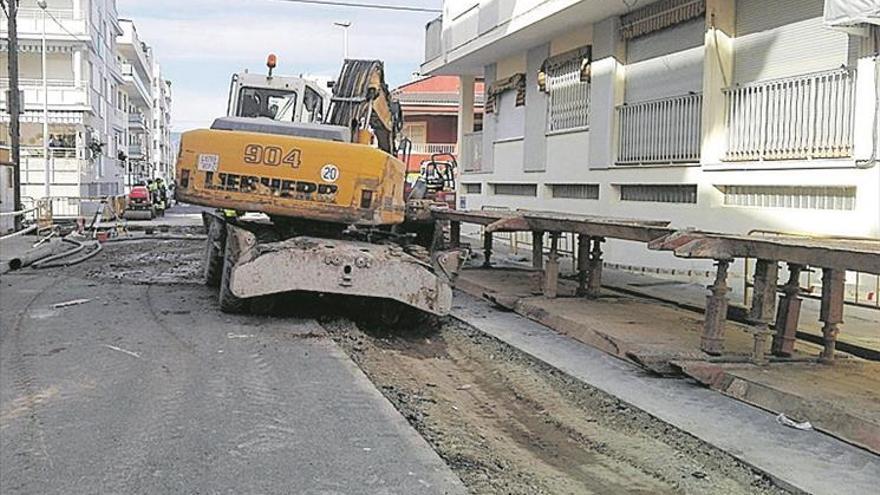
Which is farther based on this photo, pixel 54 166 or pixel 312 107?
pixel 54 166

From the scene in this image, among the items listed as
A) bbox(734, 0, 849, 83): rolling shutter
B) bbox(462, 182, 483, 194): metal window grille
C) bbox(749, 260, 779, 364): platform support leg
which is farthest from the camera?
bbox(462, 182, 483, 194): metal window grille

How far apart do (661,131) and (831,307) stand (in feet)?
27.9

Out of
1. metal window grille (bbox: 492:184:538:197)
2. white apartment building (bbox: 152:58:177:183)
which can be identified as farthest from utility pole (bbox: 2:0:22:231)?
white apartment building (bbox: 152:58:177:183)

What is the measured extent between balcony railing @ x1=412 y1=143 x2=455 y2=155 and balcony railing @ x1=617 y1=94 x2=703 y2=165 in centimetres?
2633

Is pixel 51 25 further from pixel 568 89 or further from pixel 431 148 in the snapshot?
pixel 568 89

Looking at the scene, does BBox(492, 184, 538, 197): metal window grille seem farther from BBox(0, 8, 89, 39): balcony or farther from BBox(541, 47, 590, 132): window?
BBox(0, 8, 89, 39): balcony

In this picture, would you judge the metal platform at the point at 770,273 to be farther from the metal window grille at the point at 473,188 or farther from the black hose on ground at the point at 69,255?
the metal window grille at the point at 473,188

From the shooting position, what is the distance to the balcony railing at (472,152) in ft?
88.0

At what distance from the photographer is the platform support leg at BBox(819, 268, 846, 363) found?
26.6 ft

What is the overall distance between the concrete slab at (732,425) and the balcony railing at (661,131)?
638cm

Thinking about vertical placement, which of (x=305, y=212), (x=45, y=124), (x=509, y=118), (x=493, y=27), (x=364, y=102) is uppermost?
(x=493, y=27)

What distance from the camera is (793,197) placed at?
13117mm

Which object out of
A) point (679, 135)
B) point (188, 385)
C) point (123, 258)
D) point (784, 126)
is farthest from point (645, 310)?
point (123, 258)

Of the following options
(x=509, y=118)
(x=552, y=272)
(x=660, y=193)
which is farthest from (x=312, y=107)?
(x=509, y=118)
